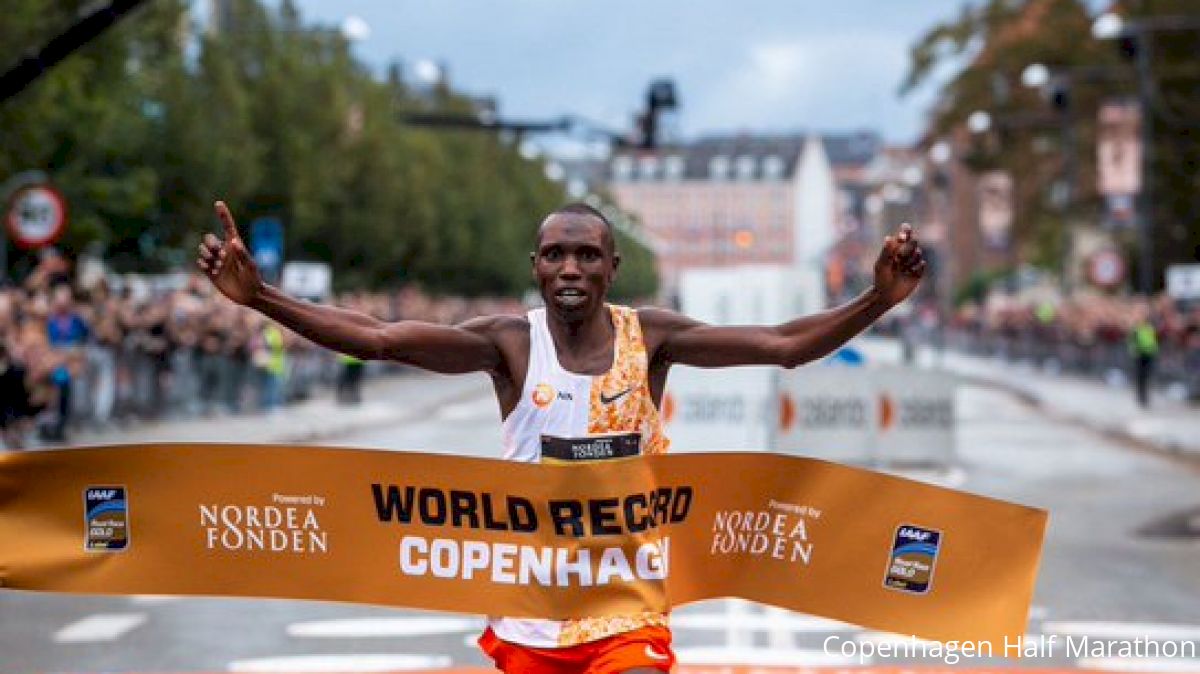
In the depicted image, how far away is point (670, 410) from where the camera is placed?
63.1 feet

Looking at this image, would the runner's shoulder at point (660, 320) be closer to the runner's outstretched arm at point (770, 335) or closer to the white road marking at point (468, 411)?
A: the runner's outstretched arm at point (770, 335)

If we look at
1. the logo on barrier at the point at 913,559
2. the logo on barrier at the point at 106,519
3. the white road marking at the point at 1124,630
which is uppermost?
the logo on barrier at the point at 106,519

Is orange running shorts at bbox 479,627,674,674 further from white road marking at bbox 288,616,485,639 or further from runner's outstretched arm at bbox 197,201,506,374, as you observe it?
white road marking at bbox 288,616,485,639

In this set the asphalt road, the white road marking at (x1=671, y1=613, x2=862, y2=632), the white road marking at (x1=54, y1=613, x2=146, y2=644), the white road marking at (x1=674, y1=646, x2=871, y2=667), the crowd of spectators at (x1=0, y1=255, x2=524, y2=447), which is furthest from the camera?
the crowd of spectators at (x1=0, y1=255, x2=524, y2=447)

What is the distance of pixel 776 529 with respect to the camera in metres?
5.97

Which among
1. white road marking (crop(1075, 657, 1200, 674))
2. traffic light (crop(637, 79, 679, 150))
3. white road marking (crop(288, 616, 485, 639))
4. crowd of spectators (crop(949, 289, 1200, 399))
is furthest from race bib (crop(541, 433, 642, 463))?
crowd of spectators (crop(949, 289, 1200, 399))

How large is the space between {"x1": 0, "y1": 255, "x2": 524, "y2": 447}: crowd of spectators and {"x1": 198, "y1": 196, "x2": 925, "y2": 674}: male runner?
58.3 feet

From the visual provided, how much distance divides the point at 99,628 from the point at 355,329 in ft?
22.1

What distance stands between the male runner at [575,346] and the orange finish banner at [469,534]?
260 mm

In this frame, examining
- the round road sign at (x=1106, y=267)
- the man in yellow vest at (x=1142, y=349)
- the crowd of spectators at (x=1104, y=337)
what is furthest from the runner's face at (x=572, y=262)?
the round road sign at (x=1106, y=267)

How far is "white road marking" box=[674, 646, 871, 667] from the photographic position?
1034 cm

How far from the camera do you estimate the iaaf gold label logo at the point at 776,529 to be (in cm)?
597

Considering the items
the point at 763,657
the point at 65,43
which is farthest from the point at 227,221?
the point at 65,43

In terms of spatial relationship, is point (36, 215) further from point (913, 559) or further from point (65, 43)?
point (913, 559)
